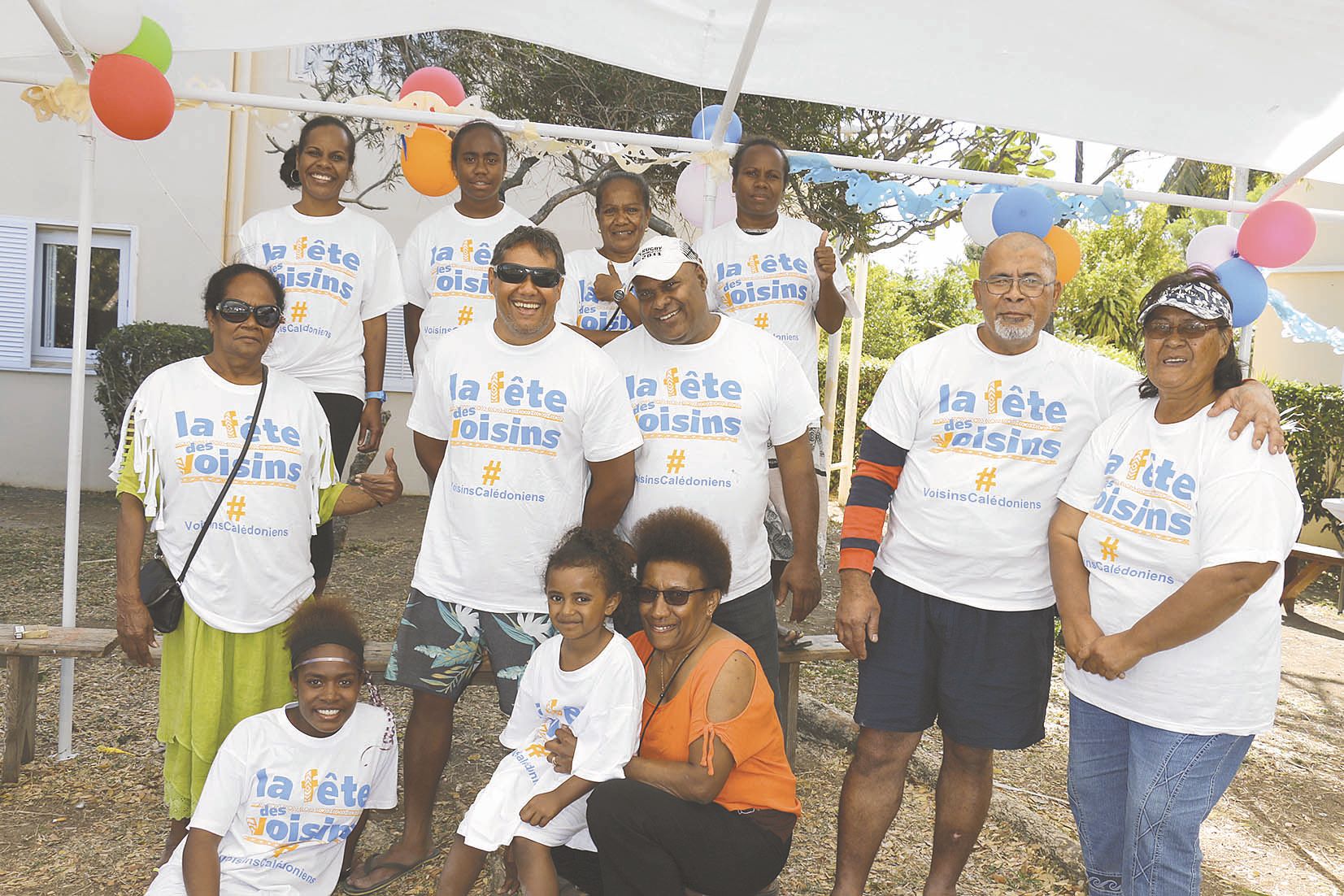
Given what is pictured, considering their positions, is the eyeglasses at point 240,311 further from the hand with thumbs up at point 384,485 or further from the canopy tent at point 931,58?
the canopy tent at point 931,58

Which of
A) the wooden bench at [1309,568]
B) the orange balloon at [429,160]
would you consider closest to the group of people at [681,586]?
the orange balloon at [429,160]

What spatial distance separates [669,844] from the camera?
279 cm

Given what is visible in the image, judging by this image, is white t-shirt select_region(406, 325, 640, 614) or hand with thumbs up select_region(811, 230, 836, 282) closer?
white t-shirt select_region(406, 325, 640, 614)

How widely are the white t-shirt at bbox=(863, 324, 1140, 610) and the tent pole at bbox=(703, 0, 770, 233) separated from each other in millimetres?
1701

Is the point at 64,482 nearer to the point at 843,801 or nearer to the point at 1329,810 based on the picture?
the point at 843,801

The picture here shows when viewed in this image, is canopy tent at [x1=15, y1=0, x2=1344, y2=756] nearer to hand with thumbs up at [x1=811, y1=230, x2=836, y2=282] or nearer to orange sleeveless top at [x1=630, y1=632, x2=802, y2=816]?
hand with thumbs up at [x1=811, y1=230, x2=836, y2=282]

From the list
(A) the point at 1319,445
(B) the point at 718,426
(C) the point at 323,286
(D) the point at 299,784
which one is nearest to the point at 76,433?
(C) the point at 323,286

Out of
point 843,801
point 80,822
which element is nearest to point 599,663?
point 843,801

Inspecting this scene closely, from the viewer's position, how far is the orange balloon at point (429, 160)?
189 inches

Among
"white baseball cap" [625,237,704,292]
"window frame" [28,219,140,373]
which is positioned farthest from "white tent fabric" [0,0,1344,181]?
"window frame" [28,219,140,373]

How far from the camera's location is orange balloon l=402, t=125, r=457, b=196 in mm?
4812

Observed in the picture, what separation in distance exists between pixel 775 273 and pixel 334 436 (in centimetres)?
186

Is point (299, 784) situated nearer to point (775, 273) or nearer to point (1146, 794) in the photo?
point (1146, 794)

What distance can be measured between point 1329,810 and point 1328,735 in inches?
48.7
